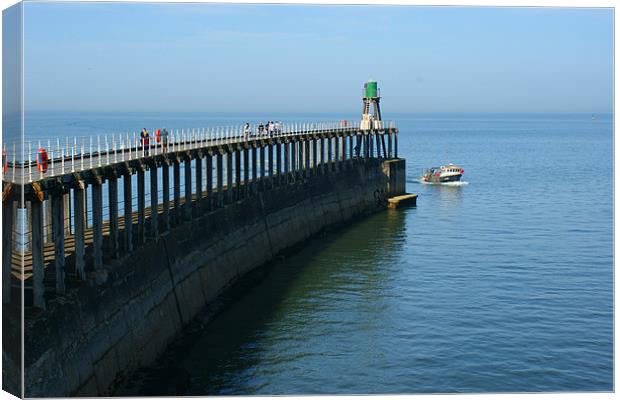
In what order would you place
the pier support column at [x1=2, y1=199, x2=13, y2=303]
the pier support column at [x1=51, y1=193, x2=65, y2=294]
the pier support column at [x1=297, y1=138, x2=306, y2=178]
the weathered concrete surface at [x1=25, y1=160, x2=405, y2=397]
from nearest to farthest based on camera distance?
the pier support column at [x1=2, y1=199, x2=13, y2=303] → the weathered concrete surface at [x1=25, y1=160, x2=405, y2=397] → the pier support column at [x1=51, y1=193, x2=65, y2=294] → the pier support column at [x1=297, y1=138, x2=306, y2=178]

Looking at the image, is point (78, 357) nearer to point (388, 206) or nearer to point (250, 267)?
point (250, 267)

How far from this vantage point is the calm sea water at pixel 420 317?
122 ft

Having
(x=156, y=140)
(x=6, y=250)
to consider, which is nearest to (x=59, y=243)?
(x=6, y=250)

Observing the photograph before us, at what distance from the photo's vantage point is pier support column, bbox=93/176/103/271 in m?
35.0

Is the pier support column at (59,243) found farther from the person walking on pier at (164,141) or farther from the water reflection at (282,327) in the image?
the person walking on pier at (164,141)

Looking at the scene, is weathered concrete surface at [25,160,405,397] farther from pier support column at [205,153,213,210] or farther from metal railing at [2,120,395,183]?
metal railing at [2,120,395,183]

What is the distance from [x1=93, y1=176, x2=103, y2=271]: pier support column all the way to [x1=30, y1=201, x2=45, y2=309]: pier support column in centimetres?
534

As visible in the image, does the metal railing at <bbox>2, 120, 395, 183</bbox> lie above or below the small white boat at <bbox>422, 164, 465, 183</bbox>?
above

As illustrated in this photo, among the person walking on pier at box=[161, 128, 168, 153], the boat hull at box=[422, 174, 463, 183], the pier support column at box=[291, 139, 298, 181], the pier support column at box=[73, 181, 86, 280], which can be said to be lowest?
the boat hull at box=[422, 174, 463, 183]

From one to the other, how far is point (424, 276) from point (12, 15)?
3497 centimetres

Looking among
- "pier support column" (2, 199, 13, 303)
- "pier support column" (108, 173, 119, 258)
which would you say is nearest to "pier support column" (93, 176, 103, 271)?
"pier support column" (108, 173, 119, 258)

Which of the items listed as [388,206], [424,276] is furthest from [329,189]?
[424,276]

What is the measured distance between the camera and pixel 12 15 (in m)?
26.4

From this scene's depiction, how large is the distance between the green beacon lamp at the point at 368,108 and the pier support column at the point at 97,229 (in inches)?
2600
